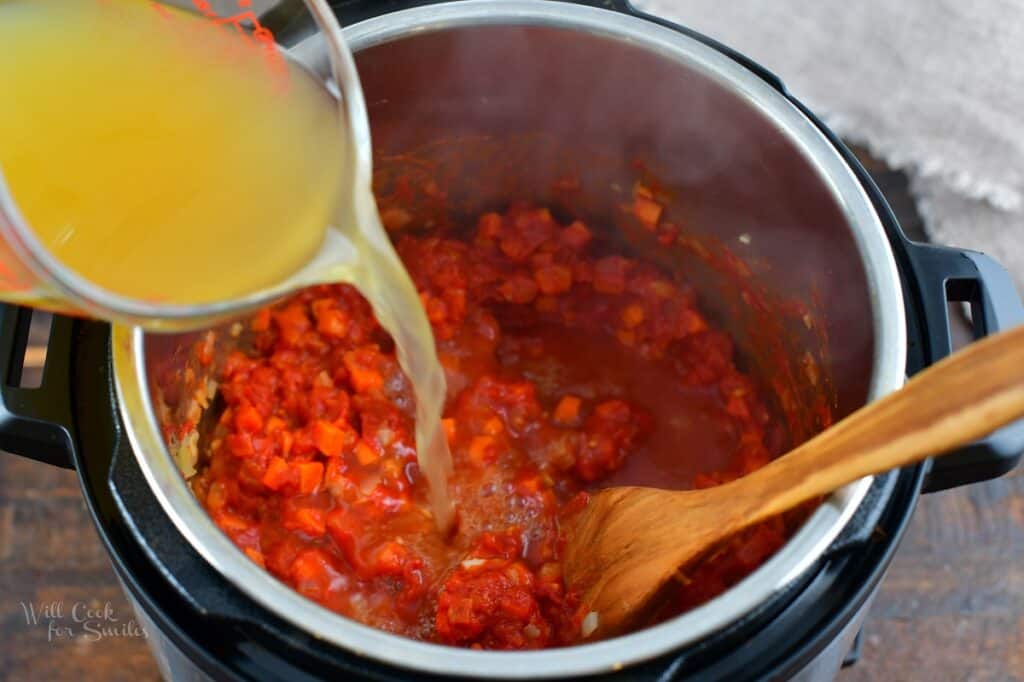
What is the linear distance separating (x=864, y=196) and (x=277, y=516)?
987 millimetres

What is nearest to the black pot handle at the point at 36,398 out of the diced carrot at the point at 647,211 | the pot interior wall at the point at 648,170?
the pot interior wall at the point at 648,170

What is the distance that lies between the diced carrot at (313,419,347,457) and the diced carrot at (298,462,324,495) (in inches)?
1.0

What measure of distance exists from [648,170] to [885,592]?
89 cm

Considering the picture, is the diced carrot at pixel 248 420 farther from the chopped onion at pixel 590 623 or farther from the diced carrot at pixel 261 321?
the chopped onion at pixel 590 623

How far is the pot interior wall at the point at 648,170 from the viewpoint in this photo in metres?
1.53

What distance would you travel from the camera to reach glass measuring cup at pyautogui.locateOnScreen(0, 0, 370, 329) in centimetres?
105

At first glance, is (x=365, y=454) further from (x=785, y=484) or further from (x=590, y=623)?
(x=785, y=484)

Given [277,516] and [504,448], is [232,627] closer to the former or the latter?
[277,516]

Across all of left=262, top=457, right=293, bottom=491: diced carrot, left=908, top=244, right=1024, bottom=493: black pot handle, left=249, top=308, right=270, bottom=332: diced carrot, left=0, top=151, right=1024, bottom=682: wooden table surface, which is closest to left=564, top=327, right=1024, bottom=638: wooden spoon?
left=908, top=244, right=1024, bottom=493: black pot handle

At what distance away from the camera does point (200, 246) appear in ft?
4.20

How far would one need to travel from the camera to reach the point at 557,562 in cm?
164

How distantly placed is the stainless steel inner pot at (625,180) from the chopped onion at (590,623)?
0.28 metres

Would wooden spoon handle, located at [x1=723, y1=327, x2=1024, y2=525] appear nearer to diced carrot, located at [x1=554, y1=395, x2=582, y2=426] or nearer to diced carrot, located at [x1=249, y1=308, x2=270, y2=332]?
diced carrot, located at [x1=554, y1=395, x2=582, y2=426]

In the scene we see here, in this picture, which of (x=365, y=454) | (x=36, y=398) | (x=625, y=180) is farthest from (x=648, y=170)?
(x=36, y=398)
